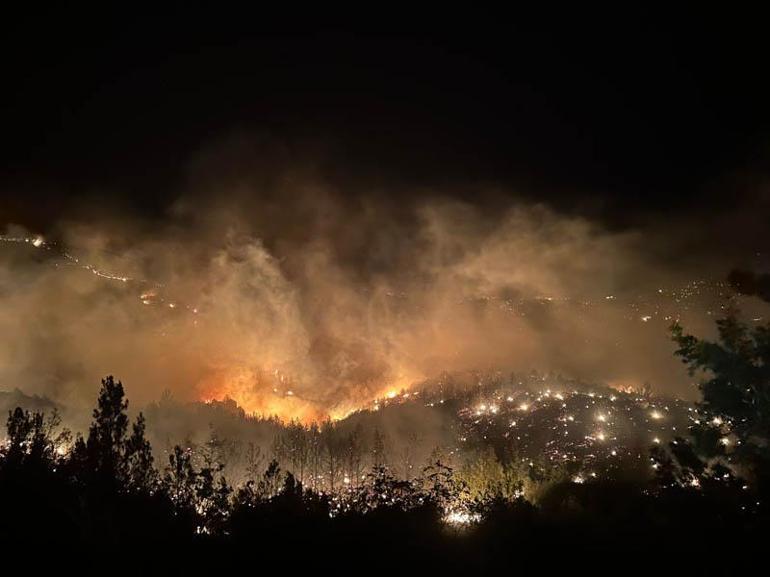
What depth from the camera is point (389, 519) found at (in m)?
17.3

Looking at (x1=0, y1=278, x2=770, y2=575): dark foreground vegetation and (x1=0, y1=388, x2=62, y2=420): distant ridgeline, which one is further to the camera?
(x1=0, y1=388, x2=62, y2=420): distant ridgeline

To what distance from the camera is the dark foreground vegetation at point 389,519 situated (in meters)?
12.2

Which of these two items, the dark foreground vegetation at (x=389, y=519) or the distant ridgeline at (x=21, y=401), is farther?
the distant ridgeline at (x=21, y=401)

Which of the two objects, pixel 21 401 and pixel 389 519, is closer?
pixel 389 519

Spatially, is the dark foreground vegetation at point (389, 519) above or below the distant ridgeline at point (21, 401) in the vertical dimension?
below

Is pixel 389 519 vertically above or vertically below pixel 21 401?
below

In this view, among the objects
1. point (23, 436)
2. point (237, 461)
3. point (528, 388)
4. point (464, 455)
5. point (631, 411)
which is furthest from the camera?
point (528, 388)

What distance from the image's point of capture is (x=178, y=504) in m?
17.2

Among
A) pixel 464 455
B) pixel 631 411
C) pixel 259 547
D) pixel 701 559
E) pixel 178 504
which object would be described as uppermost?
pixel 631 411

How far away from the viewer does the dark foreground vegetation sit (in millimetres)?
12250

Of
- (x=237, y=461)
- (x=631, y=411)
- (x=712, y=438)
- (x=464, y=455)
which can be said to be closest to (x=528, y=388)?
(x=631, y=411)

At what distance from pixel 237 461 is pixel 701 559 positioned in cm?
11078

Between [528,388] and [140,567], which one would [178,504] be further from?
[528,388]

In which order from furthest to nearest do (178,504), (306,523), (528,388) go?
1. (528,388)
2. (178,504)
3. (306,523)
